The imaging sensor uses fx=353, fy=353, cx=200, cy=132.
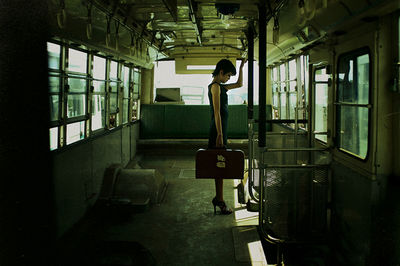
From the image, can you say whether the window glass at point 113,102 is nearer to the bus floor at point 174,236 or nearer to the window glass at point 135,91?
the window glass at point 135,91

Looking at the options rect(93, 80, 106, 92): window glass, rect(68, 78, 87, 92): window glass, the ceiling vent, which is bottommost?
rect(68, 78, 87, 92): window glass

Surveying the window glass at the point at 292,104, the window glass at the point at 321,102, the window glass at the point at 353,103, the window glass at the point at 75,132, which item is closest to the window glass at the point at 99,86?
the window glass at the point at 75,132

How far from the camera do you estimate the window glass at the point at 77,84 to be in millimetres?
4704

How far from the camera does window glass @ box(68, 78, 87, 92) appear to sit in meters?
4.70

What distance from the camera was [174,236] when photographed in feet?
13.4

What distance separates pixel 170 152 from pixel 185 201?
431 cm

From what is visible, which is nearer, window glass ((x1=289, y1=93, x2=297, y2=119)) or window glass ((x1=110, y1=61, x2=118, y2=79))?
window glass ((x1=110, y1=61, x2=118, y2=79))

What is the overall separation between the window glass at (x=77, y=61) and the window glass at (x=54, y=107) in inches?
21.2

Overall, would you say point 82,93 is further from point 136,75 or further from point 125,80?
point 136,75

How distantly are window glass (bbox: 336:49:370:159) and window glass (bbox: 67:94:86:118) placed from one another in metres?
3.35

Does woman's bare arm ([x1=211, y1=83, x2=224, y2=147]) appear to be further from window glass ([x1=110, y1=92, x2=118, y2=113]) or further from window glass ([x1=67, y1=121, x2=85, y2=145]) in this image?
window glass ([x1=110, y1=92, x2=118, y2=113])

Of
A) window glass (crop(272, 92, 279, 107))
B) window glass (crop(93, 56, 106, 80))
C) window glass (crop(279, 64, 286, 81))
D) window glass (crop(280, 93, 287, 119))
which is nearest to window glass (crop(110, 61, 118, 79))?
window glass (crop(93, 56, 106, 80))

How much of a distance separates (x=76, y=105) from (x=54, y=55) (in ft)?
3.19

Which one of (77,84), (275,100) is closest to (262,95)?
(77,84)
